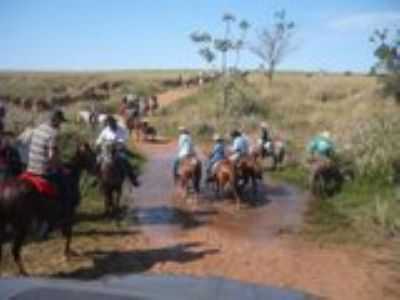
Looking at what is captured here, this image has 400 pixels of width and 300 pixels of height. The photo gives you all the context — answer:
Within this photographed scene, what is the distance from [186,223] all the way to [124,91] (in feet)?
152

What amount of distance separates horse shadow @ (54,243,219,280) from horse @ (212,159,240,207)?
4449mm

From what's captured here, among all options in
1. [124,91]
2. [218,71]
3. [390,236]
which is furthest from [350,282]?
[124,91]

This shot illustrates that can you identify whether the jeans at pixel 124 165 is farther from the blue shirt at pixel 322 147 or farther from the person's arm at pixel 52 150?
the blue shirt at pixel 322 147

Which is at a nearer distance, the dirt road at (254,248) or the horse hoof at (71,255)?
the dirt road at (254,248)

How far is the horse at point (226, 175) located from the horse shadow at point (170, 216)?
110cm

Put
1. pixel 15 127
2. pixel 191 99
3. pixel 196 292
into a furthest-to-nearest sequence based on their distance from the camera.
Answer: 1. pixel 191 99
2. pixel 15 127
3. pixel 196 292

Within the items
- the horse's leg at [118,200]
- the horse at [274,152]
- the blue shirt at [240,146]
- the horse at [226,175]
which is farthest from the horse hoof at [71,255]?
the horse at [274,152]

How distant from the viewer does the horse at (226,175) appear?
60.5 feet

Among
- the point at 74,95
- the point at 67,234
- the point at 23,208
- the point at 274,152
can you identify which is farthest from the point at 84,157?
the point at 74,95

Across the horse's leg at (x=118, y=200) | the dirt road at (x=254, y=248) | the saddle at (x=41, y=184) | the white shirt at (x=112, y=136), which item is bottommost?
the dirt road at (x=254, y=248)

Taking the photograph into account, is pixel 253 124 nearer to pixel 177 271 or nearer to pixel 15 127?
pixel 15 127

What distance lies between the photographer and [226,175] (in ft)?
60.7

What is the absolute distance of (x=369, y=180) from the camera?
20.9m

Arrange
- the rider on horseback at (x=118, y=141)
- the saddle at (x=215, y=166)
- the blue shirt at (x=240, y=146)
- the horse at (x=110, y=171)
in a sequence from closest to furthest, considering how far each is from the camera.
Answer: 1. the horse at (x=110, y=171)
2. the rider on horseback at (x=118, y=141)
3. the saddle at (x=215, y=166)
4. the blue shirt at (x=240, y=146)
